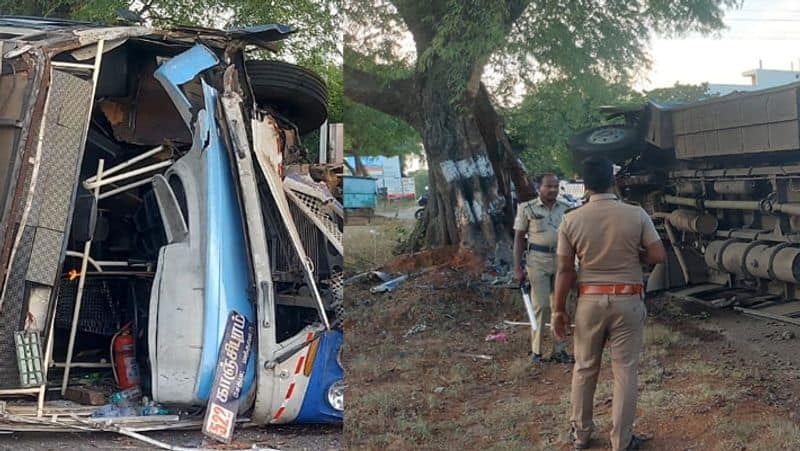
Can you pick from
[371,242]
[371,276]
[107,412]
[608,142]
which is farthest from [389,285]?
[107,412]

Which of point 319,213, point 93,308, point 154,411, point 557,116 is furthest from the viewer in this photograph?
point 93,308

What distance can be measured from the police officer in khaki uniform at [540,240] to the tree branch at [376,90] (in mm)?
520

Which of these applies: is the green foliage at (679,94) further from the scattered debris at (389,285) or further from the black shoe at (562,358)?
the scattered debris at (389,285)

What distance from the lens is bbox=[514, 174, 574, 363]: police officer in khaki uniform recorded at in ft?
8.76

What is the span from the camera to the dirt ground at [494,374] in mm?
2463

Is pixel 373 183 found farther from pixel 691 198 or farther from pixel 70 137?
pixel 70 137

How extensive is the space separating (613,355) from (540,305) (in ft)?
0.90

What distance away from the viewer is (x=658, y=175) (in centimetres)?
251

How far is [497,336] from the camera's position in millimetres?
2707

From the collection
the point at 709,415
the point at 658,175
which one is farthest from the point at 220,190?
the point at 709,415

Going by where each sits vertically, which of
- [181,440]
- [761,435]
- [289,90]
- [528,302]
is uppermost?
[289,90]

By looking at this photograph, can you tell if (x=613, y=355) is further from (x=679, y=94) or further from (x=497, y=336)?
(x=679, y=94)

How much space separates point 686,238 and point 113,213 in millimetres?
3084

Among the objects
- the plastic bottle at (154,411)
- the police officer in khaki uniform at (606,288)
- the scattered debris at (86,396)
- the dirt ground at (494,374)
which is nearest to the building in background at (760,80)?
the police officer in khaki uniform at (606,288)
